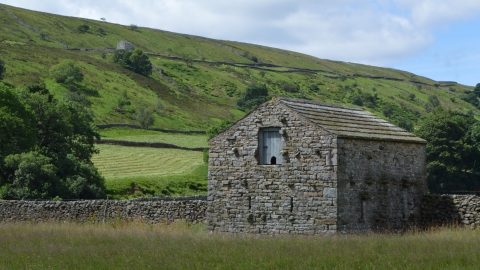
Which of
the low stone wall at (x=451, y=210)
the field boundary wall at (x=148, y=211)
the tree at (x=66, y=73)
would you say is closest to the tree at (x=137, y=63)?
the tree at (x=66, y=73)

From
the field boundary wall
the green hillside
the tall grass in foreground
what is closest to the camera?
the tall grass in foreground

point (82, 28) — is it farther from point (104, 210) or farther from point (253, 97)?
point (104, 210)

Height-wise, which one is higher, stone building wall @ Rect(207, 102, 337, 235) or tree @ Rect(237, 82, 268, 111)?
tree @ Rect(237, 82, 268, 111)

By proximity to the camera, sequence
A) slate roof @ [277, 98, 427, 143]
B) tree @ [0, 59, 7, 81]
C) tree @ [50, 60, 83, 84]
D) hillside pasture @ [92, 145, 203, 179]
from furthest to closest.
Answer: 1. tree @ [50, 60, 83, 84]
2. tree @ [0, 59, 7, 81]
3. hillside pasture @ [92, 145, 203, 179]
4. slate roof @ [277, 98, 427, 143]

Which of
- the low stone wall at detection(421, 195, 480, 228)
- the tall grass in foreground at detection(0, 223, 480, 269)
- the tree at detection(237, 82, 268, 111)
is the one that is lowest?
the tall grass in foreground at detection(0, 223, 480, 269)

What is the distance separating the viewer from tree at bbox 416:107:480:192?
57000 millimetres

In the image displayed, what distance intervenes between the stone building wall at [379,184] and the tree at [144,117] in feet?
232

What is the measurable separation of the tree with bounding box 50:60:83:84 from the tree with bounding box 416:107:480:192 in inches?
2341

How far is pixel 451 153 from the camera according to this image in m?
57.9

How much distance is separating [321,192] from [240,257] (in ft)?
22.0

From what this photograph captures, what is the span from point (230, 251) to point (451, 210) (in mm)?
10106

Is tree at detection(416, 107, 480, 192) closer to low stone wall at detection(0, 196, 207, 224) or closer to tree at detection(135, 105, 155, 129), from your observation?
low stone wall at detection(0, 196, 207, 224)

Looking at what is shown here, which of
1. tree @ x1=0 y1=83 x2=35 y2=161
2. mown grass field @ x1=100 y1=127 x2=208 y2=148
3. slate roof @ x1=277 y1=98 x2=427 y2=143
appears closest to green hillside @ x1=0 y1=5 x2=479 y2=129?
mown grass field @ x1=100 y1=127 x2=208 y2=148

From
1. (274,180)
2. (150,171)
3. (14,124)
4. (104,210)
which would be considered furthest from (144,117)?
(274,180)
